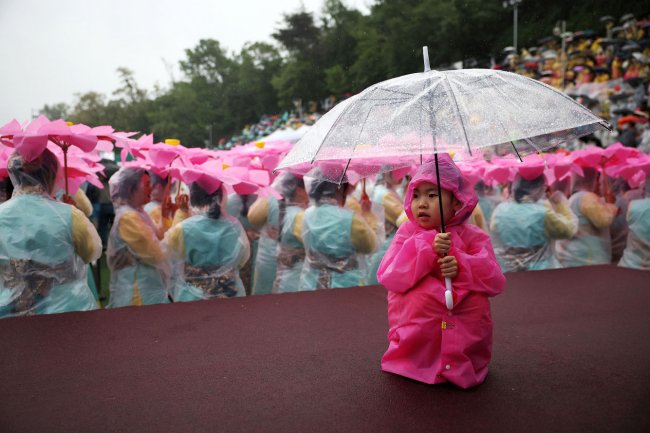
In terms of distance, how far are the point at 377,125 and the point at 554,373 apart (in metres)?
1.57

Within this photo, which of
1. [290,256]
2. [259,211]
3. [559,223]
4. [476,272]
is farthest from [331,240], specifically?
[559,223]

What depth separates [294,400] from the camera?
247 cm

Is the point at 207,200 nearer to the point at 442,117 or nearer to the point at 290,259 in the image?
the point at 290,259

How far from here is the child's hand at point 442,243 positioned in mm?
2424

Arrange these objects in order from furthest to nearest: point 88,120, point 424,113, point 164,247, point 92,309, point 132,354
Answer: point 88,120, point 164,247, point 92,309, point 132,354, point 424,113

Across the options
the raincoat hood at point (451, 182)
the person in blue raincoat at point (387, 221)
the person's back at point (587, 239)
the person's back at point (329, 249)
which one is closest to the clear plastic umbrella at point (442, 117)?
the raincoat hood at point (451, 182)

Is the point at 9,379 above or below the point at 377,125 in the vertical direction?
below

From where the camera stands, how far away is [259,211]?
242 inches

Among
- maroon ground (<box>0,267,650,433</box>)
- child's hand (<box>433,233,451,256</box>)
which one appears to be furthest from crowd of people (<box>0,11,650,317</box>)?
maroon ground (<box>0,267,650,433</box>)

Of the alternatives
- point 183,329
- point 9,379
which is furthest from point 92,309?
point 9,379

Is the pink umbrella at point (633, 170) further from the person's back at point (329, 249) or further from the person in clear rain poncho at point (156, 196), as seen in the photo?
the person in clear rain poncho at point (156, 196)

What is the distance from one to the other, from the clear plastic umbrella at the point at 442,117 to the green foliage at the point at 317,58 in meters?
6.97

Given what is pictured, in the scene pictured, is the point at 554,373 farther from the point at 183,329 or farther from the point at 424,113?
the point at 183,329

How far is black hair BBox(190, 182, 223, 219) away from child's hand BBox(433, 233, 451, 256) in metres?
2.64
